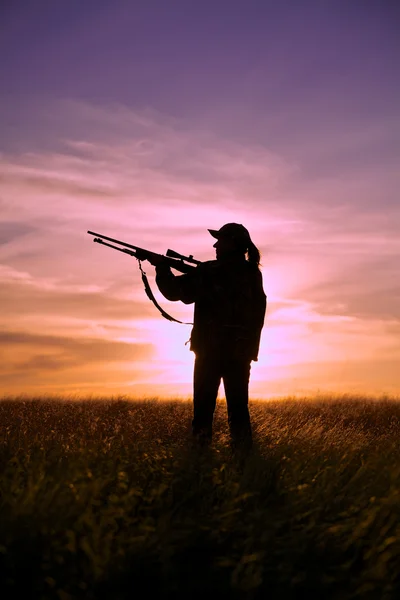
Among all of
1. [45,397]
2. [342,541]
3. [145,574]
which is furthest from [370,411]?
[145,574]

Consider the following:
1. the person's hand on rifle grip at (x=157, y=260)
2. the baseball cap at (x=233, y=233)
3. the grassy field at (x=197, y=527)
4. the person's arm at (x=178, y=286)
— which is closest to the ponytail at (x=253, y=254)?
the baseball cap at (x=233, y=233)

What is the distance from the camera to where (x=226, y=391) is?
7.99 metres

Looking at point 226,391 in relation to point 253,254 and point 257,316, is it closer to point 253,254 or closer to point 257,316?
point 257,316

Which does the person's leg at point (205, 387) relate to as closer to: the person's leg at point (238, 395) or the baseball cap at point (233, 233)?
the person's leg at point (238, 395)

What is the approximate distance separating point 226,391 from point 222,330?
77 cm

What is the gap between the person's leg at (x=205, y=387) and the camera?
786cm

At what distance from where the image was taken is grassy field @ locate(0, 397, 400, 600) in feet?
13.6

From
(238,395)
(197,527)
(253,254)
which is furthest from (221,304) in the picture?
(197,527)

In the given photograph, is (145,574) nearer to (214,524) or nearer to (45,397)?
(214,524)

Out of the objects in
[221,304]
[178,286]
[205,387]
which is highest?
[178,286]

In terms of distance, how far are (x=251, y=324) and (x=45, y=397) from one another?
814cm

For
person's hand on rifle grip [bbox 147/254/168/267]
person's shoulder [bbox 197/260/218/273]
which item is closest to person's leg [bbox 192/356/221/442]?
person's shoulder [bbox 197/260/218/273]

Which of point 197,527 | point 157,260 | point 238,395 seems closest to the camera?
point 197,527

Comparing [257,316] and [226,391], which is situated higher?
[257,316]
